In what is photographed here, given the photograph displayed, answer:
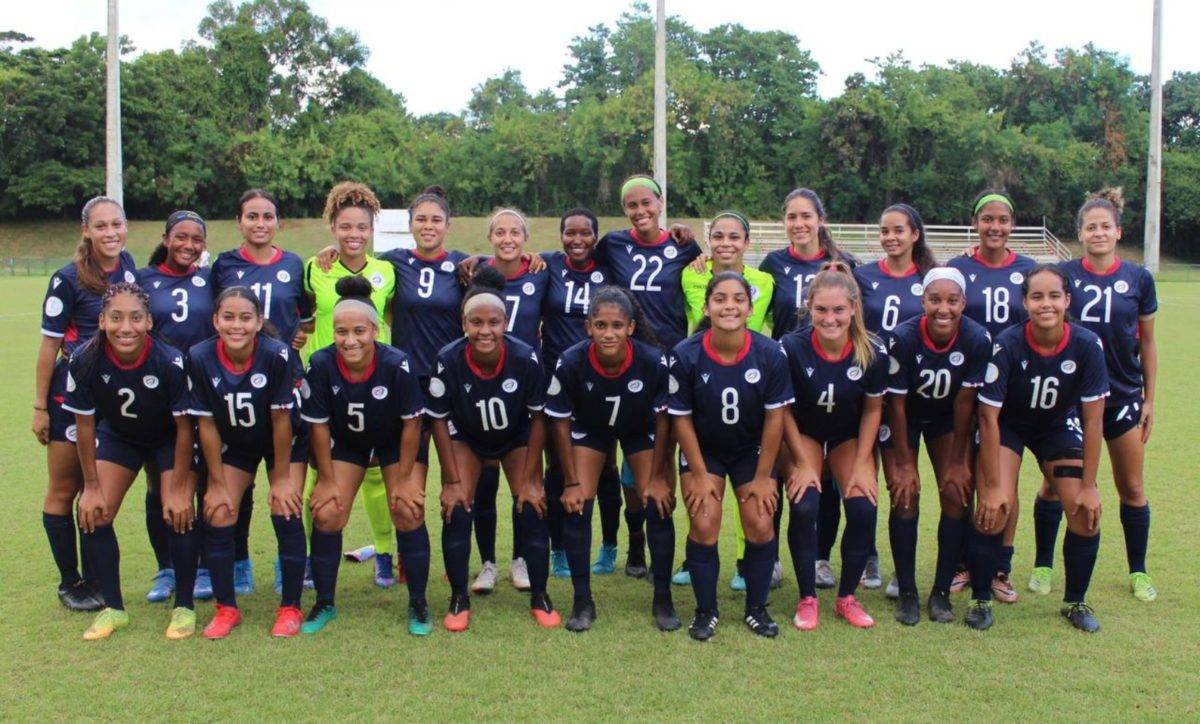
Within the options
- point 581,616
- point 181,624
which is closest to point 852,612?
point 581,616

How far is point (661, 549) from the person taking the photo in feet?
14.6

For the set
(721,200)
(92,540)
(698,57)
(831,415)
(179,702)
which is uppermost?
Result: (698,57)

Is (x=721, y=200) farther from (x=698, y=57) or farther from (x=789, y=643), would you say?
(x=789, y=643)

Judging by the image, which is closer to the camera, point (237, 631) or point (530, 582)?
point (237, 631)

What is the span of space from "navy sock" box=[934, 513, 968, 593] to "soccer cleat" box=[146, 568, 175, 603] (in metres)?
3.54

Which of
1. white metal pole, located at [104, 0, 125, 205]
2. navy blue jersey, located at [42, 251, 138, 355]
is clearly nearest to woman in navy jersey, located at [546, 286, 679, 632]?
navy blue jersey, located at [42, 251, 138, 355]

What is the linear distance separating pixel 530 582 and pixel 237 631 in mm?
1293

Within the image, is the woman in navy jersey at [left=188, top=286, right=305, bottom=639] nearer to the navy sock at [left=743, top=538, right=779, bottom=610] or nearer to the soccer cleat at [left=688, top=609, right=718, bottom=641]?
the soccer cleat at [left=688, top=609, right=718, bottom=641]

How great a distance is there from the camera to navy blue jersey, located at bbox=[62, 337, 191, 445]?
4242 mm

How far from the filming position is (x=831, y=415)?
447cm

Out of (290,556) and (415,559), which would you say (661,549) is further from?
(290,556)

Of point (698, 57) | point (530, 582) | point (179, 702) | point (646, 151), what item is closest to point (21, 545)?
point (179, 702)

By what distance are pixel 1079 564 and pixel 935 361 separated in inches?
41.6

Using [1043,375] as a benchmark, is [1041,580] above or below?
below
